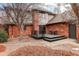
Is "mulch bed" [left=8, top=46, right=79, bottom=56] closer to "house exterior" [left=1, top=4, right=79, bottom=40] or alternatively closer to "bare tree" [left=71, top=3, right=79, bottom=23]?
"house exterior" [left=1, top=4, right=79, bottom=40]

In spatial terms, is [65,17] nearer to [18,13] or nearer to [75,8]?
[75,8]

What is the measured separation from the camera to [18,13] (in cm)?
298

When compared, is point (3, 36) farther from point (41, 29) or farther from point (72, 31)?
point (72, 31)

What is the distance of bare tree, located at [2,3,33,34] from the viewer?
296 centimetres

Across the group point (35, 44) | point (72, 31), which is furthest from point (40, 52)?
point (72, 31)

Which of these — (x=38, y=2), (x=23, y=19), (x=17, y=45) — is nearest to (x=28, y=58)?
(x=17, y=45)

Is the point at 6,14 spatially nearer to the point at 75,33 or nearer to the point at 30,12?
the point at 30,12

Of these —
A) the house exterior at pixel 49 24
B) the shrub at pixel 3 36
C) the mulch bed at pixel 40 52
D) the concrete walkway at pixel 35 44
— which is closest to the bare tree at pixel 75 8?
the house exterior at pixel 49 24

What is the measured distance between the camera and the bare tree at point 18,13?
296cm

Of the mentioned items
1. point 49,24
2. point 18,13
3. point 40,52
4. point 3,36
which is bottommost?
point 40,52

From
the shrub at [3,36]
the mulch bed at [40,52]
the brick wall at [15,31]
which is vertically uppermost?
the brick wall at [15,31]

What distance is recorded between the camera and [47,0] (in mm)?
2961

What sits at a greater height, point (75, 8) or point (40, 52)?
point (75, 8)

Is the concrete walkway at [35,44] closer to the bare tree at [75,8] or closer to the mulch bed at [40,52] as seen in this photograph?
the mulch bed at [40,52]
